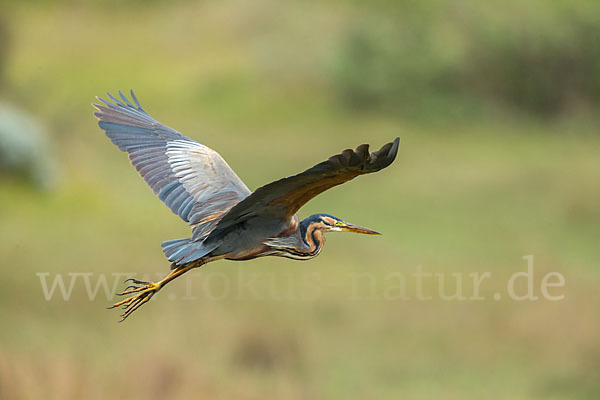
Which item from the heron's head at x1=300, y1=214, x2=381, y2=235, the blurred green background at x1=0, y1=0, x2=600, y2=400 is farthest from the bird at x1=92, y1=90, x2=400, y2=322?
the blurred green background at x1=0, y1=0, x2=600, y2=400

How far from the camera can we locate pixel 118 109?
7.07 meters

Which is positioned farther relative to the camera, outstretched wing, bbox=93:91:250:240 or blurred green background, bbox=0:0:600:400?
blurred green background, bbox=0:0:600:400

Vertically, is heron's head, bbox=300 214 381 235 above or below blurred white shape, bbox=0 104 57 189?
below

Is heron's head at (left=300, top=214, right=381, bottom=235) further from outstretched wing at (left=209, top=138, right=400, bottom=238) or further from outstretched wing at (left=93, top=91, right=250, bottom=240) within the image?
outstretched wing at (left=93, top=91, right=250, bottom=240)

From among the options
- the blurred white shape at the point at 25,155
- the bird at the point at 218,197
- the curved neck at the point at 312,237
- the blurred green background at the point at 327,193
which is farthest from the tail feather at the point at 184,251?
the blurred white shape at the point at 25,155

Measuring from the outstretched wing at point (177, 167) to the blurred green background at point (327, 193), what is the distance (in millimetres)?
4640

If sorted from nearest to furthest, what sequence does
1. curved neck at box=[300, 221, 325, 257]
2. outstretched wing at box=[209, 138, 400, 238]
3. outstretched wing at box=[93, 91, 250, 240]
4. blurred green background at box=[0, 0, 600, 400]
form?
outstretched wing at box=[209, 138, 400, 238], curved neck at box=[300, 221, 325, 257], outstretched wing at box=[93, 91, 250, 240], blurred green background at box=[0, 0, 600, 400]

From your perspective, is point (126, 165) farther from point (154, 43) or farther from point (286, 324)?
point (154, 43)

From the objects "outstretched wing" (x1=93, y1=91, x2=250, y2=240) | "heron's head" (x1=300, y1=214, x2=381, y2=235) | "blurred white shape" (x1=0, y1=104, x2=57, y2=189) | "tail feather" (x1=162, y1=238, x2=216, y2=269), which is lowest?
"tail feather" (x1=162, y1=238, x2=216, y2=269)

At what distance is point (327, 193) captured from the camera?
1967 centimetres

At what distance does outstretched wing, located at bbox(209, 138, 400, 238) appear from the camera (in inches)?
198

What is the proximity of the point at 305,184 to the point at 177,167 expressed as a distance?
4.76ft

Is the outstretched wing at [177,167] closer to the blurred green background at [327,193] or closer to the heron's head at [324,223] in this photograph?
the heron's head at [324,223]

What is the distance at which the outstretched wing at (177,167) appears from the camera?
614 centimetres
